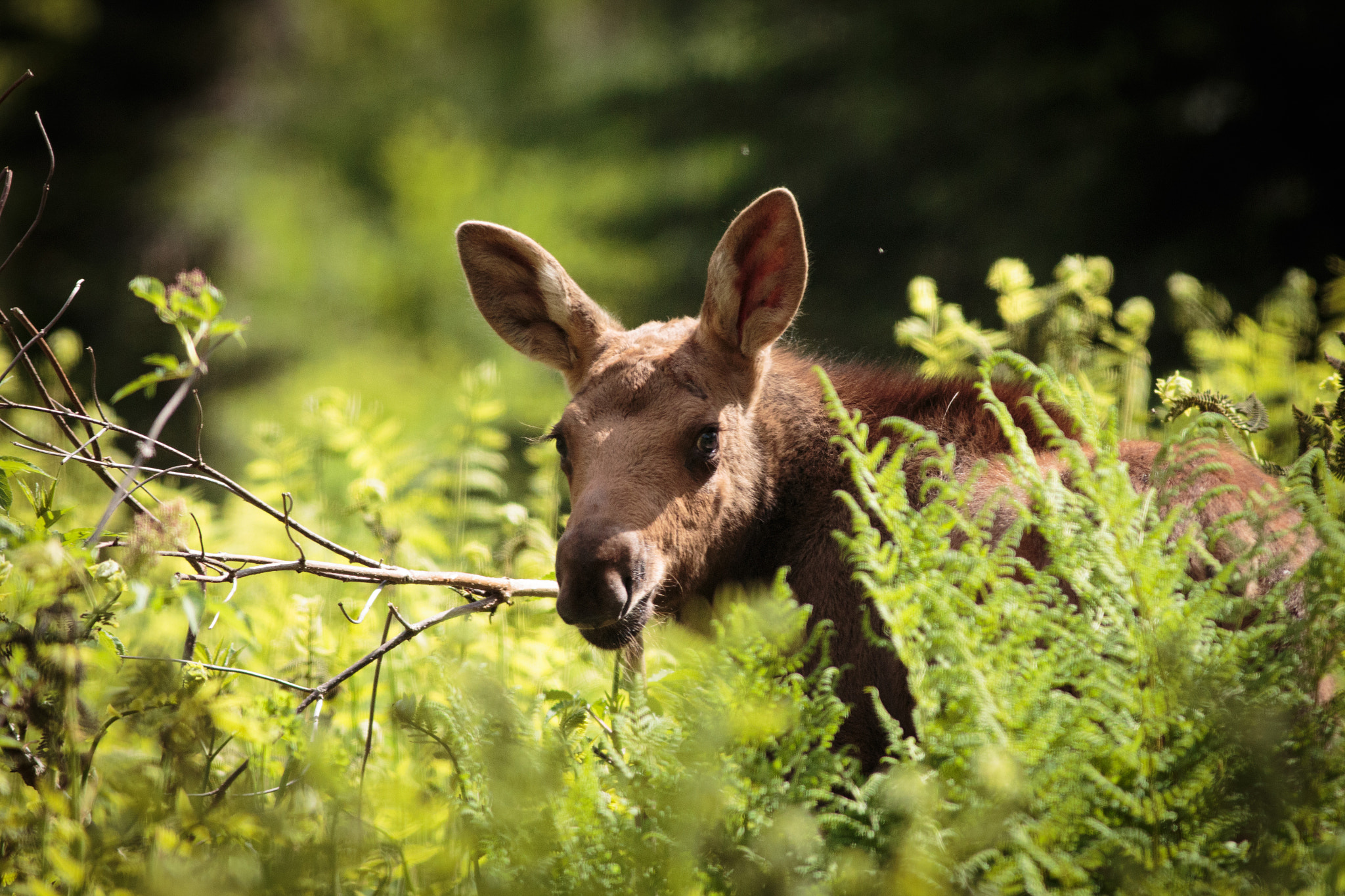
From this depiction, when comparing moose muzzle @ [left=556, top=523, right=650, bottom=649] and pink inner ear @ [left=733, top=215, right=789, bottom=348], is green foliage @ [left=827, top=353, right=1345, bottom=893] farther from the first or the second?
pink inner ear @ [left=733, top=215, right=789, bottom=348]

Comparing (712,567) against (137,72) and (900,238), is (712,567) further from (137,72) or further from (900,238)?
(137,72)

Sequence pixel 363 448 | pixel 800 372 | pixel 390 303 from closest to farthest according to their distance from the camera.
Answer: pixel 800 372 → pixel 363 448 → pixel 390 303

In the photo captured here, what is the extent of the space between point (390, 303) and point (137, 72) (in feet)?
20.0

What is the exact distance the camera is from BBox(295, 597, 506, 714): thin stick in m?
2.73

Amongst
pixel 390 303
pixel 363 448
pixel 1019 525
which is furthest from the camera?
pixel 390 303

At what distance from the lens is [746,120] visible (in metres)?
10.5

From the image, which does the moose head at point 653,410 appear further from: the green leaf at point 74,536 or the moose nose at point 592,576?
the green leaf at point 74,536

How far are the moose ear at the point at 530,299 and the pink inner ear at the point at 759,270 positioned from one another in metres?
0.63

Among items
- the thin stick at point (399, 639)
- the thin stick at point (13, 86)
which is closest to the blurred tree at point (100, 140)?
the thin stick at point (13, 86)

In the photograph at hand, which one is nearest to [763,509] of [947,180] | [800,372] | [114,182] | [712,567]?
[712,567]

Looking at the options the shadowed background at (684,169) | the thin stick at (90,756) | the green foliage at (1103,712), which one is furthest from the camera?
the shadowed background at (684,169)

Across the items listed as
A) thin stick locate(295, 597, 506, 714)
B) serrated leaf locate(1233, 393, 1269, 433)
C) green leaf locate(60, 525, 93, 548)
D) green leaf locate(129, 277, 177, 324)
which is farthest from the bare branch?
serrated leaf locate(1233, 393, 1269, 433)

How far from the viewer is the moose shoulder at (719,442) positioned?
3.15 meters

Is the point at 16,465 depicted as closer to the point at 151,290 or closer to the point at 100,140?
the point at 151,290
